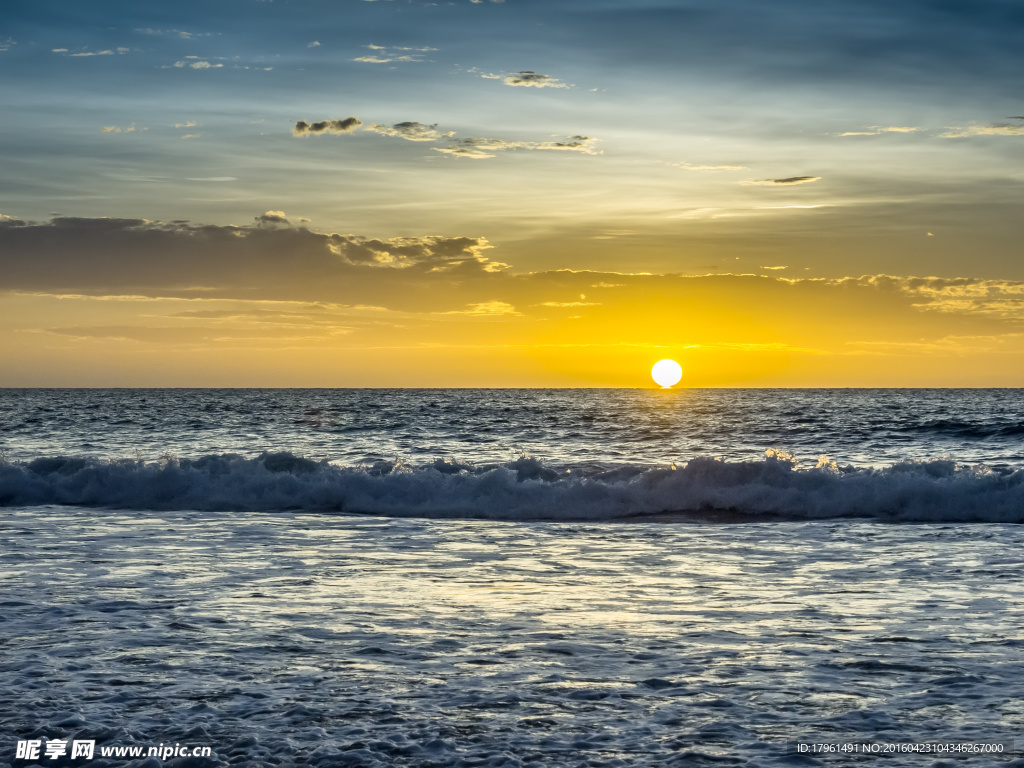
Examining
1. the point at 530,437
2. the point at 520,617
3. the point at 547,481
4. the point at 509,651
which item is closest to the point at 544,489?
the point at 547,481

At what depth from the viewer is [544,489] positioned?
20.5m

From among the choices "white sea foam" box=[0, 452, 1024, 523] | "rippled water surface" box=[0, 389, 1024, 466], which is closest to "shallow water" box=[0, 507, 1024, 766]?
"white sea foam" box=[0, 452, 1024, 523]

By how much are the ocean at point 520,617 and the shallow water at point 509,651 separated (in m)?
0.03

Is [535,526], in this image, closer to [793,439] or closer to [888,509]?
[888,509]

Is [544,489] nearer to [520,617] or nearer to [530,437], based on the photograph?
[520,617]

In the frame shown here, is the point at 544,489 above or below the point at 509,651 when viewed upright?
below

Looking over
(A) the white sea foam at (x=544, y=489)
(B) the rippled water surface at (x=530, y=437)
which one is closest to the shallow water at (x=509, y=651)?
(A) the white sea foam at (x=544, y=489)

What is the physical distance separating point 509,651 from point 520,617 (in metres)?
1.24

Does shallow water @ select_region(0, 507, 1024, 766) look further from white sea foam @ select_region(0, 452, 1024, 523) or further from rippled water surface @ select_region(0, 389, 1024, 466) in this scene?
rippled water surface @ select_region(0, 389, 1024, 466)

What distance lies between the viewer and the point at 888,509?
18578mm

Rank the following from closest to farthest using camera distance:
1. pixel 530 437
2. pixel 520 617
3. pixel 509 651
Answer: pixel 509 651
pixel 520 617
pixel 530 437

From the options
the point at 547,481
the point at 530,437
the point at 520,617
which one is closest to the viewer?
the point at 520,617

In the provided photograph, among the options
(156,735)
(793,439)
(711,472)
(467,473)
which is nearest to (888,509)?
(711,472)

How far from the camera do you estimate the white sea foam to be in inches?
739
